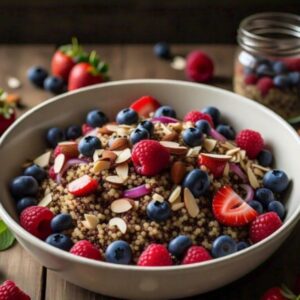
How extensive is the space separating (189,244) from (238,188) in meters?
0.16

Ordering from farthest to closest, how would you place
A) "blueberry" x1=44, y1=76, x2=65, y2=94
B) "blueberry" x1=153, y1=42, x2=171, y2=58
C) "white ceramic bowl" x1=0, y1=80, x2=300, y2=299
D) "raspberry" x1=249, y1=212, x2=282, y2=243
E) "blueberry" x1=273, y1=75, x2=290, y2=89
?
"blueberry" x1=153, y1=42, x2=171, y2=58 → "blueberry" x1=44, y1=76, x2=65, y2=94 → "blueberry" x1=273, y1=75, x2=290, y2=89 → "raspberry" x1=249, y1=212, x2=282, y2=243 → "white ceramic bowl" x1=0, y1=80, x2=300, y2=299

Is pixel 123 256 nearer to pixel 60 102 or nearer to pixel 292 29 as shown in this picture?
pixel 60 102

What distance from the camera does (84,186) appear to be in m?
1.12

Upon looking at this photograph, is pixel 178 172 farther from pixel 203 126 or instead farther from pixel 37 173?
pixel 37 173

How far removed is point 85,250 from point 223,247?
0.20 m

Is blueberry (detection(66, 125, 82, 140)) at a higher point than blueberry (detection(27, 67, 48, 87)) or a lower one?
higher

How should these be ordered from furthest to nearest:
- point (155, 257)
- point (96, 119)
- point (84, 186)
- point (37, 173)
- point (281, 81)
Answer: point (281, 81), point (96, 119), point (37, 173), point (84, 186), point (155, 257)

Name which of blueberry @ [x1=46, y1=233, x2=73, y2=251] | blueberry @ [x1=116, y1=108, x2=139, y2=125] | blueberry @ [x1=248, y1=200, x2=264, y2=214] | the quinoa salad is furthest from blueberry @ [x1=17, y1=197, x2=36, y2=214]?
blueberry @ [x1=248, y1=200, x2=264, y2=214]

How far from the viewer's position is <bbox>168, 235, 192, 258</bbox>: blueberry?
1.05 m

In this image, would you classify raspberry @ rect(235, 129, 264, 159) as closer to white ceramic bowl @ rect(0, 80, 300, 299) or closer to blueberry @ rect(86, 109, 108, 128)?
white ceramic bowl @ rect(0, 80, 300, 299)

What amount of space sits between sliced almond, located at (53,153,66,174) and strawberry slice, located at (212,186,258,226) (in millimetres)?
263

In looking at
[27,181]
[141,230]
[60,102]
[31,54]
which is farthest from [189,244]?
[31,54]

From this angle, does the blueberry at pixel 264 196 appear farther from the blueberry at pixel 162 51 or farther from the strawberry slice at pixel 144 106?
the blueberry at pixel 162 51

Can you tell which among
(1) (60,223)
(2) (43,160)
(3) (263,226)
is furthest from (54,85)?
(3) (263,226)
